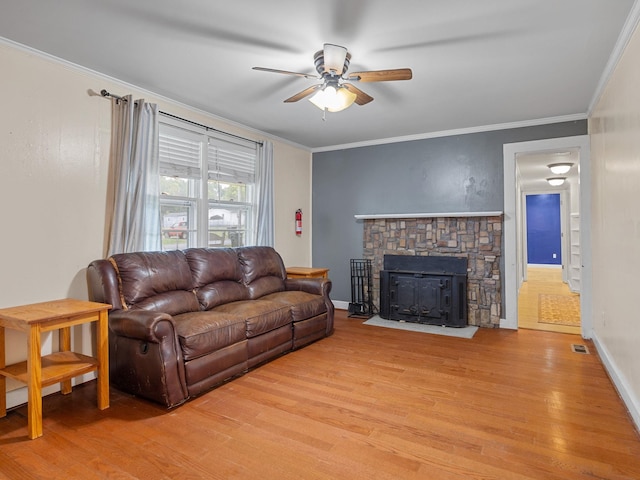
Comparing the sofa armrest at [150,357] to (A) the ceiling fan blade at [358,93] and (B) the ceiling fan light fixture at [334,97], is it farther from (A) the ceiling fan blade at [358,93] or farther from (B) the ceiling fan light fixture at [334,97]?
(A) the ceiling fan blade at [358,93]

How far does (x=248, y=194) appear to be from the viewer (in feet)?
16.5

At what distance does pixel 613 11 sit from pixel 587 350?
3.16 metres

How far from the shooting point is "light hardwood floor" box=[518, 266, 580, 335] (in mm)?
4871

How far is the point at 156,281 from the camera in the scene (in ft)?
10.7

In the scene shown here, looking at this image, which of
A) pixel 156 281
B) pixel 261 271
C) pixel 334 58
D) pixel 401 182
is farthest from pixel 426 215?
pixel 156 281

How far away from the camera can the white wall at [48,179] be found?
8.91 ft

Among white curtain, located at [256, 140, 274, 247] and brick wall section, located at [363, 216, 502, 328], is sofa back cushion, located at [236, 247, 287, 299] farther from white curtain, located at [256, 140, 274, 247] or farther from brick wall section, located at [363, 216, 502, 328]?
brick wall section, located at [363, 216, 502, 328]

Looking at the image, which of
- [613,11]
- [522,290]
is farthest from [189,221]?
[522,290]

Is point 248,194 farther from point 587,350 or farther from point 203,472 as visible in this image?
point 587,350

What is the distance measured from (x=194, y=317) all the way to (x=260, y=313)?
0.60 metres

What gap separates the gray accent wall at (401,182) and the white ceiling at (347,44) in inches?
32.8

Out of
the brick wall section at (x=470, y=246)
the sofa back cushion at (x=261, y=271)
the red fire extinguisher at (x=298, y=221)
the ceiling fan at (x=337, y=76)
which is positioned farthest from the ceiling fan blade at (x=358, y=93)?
A: the red fire extinguisher at (x=298, y=221)

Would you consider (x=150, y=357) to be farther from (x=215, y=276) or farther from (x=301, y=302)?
(x=301, y=302)

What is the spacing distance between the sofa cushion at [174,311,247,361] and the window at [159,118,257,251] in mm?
1254
